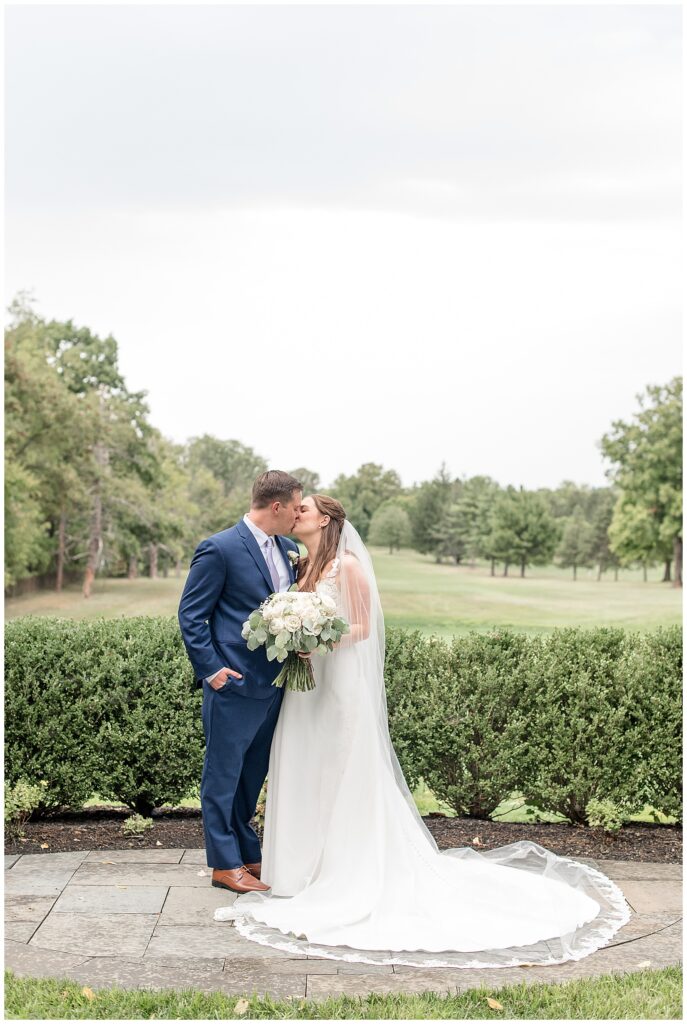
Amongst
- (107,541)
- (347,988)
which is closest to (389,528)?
(107,541)

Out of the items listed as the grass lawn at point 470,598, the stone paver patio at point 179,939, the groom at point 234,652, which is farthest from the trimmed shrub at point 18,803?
the grass lawn at point 470,598

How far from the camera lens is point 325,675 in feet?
16.7

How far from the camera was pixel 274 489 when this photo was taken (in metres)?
5.02

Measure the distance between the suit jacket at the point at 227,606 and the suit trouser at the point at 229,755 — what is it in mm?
97

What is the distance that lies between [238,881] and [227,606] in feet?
4.72

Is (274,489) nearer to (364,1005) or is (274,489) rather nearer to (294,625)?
(294,625)

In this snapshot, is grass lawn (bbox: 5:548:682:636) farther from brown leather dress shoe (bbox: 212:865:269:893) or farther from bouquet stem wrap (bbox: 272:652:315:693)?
bouquet stem wrap (bbox: 272:652:315:693)

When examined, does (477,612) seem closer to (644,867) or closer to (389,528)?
(389,528)

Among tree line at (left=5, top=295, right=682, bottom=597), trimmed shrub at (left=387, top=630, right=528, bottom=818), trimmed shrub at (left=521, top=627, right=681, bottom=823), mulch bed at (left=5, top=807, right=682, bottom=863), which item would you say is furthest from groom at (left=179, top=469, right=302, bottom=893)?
tree line at (left=5, top=295, right=682, bottom=597)

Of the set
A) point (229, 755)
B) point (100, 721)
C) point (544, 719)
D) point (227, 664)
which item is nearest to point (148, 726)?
point (100, 721)

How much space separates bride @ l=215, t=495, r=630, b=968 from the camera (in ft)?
15.3

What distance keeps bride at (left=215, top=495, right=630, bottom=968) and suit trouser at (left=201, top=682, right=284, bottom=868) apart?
0.09 meters

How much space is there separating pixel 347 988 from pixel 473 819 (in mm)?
2655

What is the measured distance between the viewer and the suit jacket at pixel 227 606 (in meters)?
5.02
